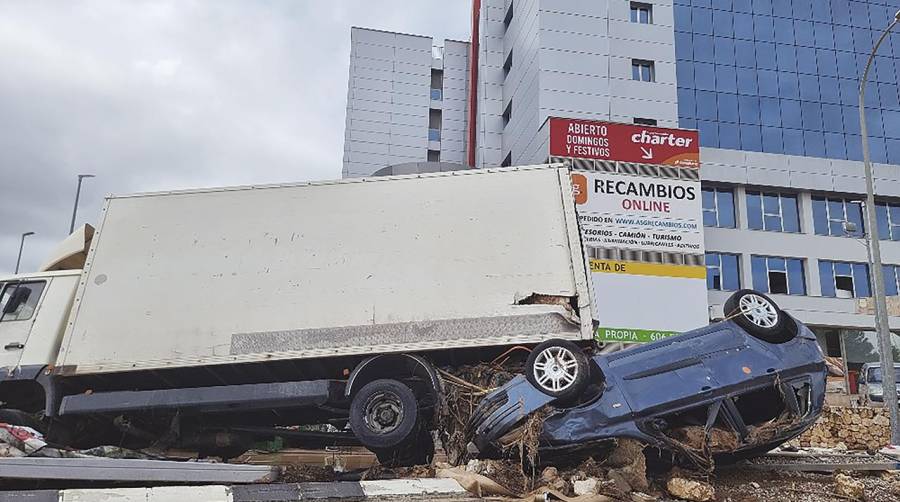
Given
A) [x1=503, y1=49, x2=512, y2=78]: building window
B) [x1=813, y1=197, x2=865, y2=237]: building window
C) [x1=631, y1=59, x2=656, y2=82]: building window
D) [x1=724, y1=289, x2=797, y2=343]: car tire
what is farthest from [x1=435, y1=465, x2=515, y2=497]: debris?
[x1=503, y1=49, x2=512, y2=78]: building window

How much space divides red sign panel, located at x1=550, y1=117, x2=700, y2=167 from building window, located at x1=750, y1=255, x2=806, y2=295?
914cm

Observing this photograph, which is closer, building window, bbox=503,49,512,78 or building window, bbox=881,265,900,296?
building window, bbox=881,265,900,296

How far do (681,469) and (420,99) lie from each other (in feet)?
124

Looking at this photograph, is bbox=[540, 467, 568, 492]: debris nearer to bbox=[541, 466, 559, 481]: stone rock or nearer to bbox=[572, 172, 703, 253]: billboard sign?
bbox=[541, 466, 559, 481]: stone rock

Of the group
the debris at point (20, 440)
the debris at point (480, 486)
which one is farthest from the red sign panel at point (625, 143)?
the debris at point (20, 440)

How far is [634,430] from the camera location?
226 inches

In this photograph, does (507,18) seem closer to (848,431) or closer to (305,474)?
(848,431)

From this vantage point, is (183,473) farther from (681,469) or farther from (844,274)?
(844,274)

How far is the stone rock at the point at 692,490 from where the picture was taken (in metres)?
5.45

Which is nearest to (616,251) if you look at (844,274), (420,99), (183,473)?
(844,274)

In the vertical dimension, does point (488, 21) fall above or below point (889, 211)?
above

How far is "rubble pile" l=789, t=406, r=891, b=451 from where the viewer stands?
11562 millimetres

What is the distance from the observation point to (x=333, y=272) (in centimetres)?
746

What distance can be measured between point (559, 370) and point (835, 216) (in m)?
31.4
